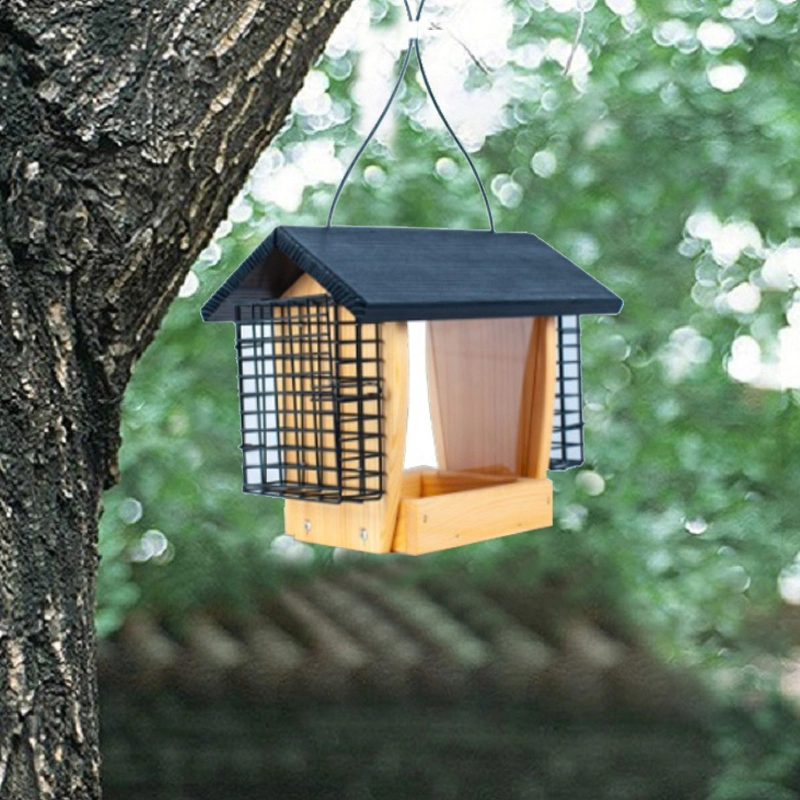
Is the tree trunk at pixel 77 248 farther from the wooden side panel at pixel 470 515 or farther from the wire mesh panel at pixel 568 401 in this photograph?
the wire mesh panel at pixel 568 401

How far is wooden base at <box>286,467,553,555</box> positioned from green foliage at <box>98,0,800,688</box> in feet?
5.46

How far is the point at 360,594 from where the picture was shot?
341cm

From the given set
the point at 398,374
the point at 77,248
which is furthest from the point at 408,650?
the point at 77,248

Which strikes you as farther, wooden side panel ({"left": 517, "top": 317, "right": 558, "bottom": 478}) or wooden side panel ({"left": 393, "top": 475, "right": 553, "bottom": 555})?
wooden side panel ({"left": 517, "top": 317, "right": 558, "bottom": 478})

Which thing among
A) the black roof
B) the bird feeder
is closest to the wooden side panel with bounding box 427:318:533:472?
the bird feeder

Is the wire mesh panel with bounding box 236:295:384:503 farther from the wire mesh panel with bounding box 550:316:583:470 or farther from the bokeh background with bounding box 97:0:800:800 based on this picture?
the bokeh background with bounding box 97:0:800:800

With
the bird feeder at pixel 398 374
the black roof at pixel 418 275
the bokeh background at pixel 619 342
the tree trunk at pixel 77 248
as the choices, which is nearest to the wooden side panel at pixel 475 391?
the bird feeder at pixel 398 374

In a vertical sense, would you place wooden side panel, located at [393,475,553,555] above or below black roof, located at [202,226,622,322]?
below

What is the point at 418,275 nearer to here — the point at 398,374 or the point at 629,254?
the point at 398,374

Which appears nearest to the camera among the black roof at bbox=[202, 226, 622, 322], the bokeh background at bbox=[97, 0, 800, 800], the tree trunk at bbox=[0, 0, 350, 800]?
the tree trunk at bbox=[0, 0, 350, 800]

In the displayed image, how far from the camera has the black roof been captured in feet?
3.78

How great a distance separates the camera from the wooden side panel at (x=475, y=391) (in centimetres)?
145

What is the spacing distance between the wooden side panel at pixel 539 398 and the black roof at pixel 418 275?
0.07m

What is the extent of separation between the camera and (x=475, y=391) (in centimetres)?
147
